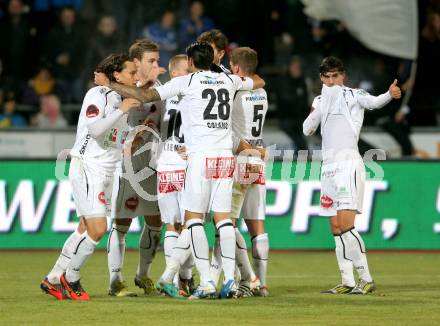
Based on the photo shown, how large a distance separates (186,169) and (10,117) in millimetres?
9170

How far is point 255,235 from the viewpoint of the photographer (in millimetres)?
11359

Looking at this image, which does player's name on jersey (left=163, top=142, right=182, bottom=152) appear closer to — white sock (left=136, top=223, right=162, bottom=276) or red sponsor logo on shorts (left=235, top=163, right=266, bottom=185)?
red sponsor logo on shorts (left=235, top=163, right=266, bottom=185)

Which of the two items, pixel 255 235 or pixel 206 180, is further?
pixel 255 235

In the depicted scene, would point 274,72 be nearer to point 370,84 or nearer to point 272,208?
point 370,84

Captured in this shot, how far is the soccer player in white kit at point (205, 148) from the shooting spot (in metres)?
10.4

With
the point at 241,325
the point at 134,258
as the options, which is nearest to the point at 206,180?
the point at 241,325

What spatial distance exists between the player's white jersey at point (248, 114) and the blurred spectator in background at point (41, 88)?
890cm

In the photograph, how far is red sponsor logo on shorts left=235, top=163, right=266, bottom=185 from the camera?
1120cm

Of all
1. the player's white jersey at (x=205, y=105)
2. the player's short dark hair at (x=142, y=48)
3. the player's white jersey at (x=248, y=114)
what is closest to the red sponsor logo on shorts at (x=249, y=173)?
the player's white jersey at (x=248, y=114)

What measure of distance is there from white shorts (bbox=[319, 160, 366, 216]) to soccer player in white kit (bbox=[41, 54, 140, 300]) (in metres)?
2.24

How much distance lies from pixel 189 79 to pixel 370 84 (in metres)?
9.60

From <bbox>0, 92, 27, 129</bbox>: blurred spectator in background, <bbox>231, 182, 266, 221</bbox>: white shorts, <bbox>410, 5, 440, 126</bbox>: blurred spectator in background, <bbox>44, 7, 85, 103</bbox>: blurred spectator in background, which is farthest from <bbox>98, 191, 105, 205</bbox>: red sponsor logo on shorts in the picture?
<bbox>410, 5, 440, 126</bbox>: blurred spectator in background

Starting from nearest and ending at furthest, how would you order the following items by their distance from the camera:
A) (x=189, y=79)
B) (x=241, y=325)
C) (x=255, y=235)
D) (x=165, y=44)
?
(x=241, y=325), (x=189, y=79), (x=255, y=235), (x=165, y=44)

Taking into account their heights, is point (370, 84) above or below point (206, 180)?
above
